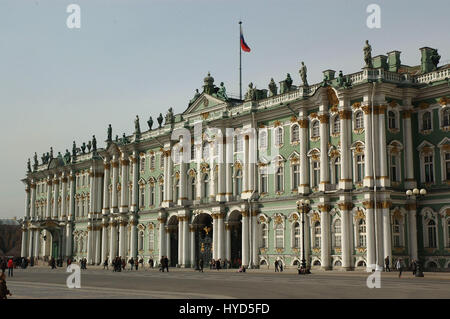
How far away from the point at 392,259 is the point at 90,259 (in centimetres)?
5167

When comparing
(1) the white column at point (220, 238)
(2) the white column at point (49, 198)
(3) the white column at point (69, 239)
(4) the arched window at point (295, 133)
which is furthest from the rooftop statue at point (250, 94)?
(2) the white column at point (49, 198)

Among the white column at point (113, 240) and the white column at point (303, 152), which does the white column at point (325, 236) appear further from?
the white column at point (113, 240)

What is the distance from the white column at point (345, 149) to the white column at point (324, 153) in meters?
1.80

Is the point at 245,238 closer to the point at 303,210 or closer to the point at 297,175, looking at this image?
the point at 297,175

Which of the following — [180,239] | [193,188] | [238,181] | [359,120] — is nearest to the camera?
[359,120]

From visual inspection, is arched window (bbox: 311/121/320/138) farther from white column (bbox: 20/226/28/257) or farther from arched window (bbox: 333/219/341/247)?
white column (bbox: 20/226/28/257)

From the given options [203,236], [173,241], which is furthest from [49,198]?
[203,236]

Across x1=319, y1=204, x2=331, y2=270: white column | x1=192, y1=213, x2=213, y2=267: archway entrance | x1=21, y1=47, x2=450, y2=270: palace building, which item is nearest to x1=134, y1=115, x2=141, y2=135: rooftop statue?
x1=21, y1=47, x2=450, y2=270: palace building

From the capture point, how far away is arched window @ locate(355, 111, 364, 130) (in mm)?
53991

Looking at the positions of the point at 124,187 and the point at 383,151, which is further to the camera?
the point at 124,187

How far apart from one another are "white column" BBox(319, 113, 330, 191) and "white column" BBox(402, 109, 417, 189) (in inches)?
262

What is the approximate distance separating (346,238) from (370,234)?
8.43ft

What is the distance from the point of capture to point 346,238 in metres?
53.6

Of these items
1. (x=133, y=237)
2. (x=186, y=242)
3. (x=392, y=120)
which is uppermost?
(x=392, y=120)
